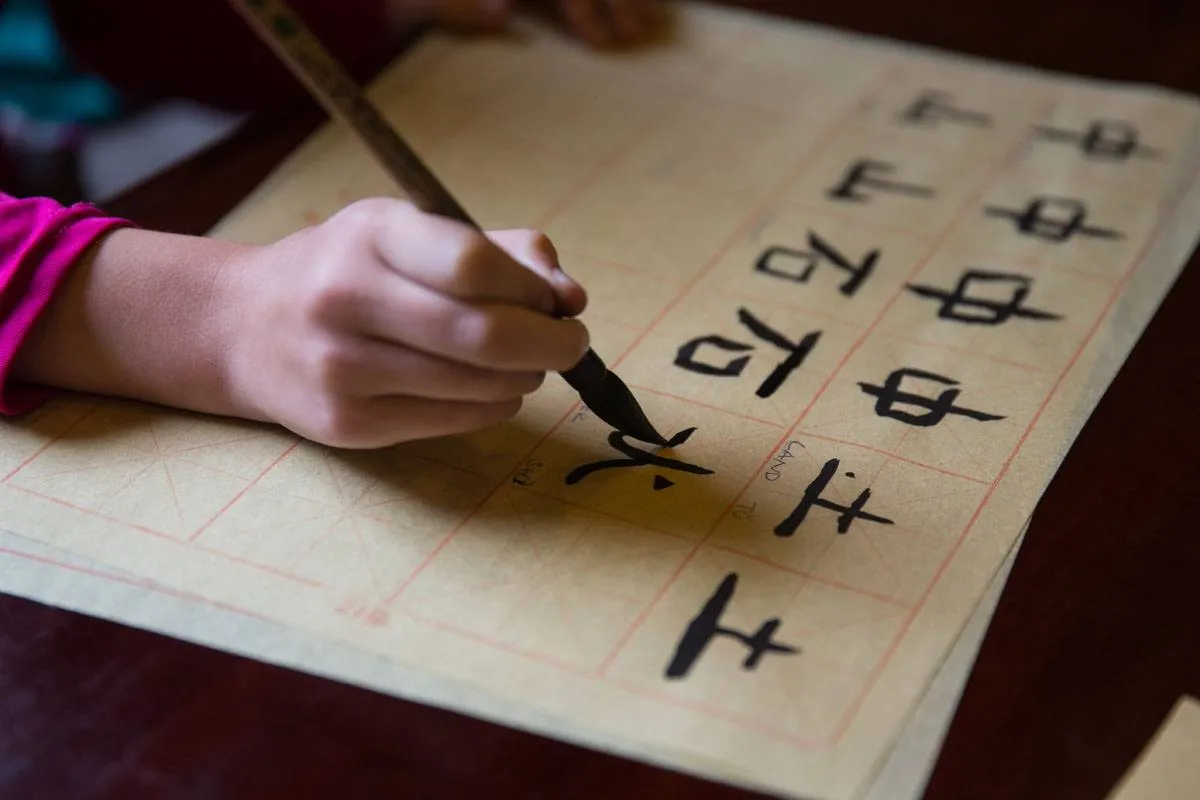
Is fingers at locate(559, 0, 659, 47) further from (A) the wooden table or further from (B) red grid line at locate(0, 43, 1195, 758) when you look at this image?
(A) the wooden table

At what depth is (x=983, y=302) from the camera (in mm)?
638

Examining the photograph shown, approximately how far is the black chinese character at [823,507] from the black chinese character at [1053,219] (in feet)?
0.85

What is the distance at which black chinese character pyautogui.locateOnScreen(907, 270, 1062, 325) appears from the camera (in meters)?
0.63

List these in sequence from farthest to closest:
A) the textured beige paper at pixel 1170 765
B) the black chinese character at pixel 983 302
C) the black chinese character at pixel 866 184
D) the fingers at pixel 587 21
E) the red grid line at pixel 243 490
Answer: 1. the fingers at pixel 587 21
2. the black chinese character at pixel 866 184
3. the black chinese character at pixel 983 302
4. the red grid line at pixel 243 490
5. the textured beige paper at pixel 1170 765

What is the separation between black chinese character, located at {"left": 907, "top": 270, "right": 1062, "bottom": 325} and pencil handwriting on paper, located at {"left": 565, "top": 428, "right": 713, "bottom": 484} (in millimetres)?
174

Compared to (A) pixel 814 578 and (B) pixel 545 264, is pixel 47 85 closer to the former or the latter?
(B) pixel 545 264

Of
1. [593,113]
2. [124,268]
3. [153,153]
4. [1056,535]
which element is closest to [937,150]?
[593,113]

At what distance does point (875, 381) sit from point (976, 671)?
172mm

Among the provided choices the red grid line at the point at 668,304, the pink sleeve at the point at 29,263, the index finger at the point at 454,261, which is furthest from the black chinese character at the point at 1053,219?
the pink sleeve at the point at 29,263

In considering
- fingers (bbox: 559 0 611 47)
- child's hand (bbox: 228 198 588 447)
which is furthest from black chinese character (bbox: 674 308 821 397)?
fingers (bbox: 559 0 611 47)

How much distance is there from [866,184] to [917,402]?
22 cm

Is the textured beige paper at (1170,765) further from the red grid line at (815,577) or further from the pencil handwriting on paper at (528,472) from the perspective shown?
the pencil handwriting on paper at (528,472)

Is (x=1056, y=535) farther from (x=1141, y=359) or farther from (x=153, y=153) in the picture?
(x=153, y=153)

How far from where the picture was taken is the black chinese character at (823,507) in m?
0.50
